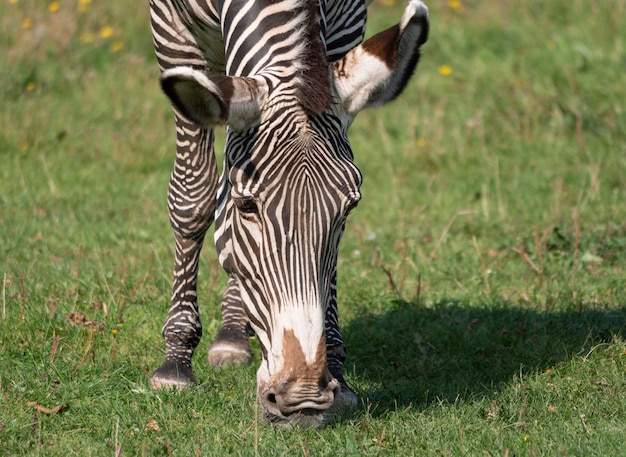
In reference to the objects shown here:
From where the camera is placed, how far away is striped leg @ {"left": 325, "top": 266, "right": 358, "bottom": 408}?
5.02 meters

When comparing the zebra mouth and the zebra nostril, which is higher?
the zebra nostril

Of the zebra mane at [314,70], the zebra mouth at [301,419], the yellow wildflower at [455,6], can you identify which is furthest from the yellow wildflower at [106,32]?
the zebra mouth at [301,419]

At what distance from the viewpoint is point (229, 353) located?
6.07m

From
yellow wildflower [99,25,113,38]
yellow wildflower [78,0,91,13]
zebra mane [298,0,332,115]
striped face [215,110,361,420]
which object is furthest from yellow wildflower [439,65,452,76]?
striped face [215,110,361,420]

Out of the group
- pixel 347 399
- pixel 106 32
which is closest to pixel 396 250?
pixel 347 399

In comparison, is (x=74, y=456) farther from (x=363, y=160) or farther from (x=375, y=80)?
(x=363, y=160)

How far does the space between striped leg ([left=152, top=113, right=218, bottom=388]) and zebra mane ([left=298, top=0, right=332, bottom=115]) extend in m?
1.41

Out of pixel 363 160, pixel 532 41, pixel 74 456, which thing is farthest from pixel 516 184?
pixel 74 456

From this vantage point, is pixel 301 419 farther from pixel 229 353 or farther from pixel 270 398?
pixel 229 353

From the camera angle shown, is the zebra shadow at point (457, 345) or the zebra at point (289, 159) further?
the zebra shadow at point (457, 345)

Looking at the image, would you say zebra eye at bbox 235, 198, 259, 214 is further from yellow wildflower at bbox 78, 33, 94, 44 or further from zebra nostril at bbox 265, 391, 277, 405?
yellow wildflower at bbox 78, 33, 94, 44

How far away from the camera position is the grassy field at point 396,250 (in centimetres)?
491

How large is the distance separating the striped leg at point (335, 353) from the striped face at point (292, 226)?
0.80 meters

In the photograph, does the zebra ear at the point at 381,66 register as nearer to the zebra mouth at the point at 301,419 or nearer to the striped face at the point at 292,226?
the striped face at the point at 292,226
